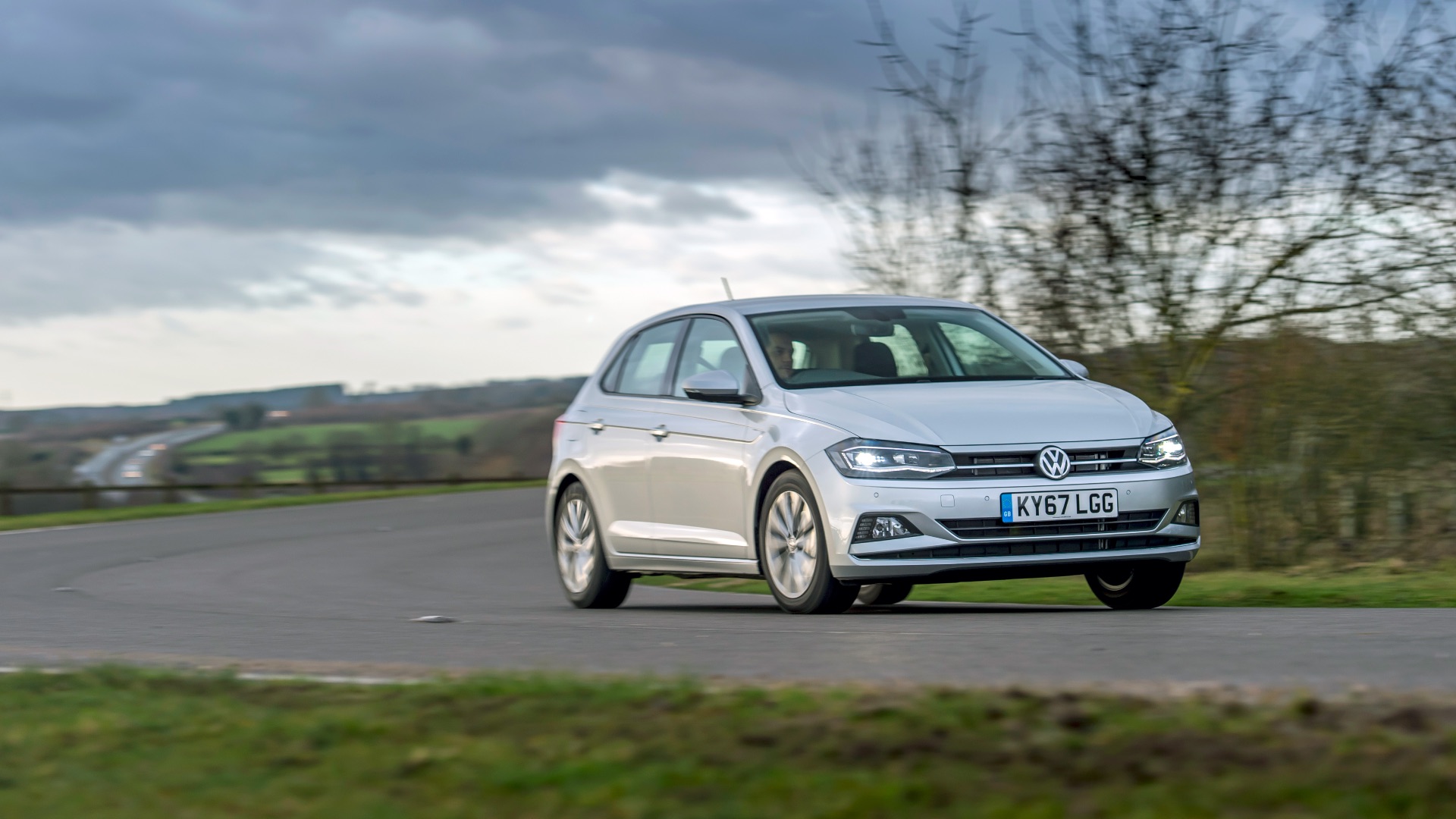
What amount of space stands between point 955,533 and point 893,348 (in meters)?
1.58

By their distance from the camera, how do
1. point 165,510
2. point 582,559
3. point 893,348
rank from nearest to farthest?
point 893,348 → point 582,559 → point 165,510

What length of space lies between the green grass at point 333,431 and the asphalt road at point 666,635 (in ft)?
93.3

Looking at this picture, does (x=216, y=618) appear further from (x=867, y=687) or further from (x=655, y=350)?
(x=867, y=687)

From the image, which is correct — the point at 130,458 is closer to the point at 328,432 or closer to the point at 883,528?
the point at 328,432

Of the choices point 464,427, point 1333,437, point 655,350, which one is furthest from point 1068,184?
point 464,427

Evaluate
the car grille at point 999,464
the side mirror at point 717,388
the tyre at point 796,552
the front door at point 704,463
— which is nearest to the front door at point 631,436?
the front door at point 704,463

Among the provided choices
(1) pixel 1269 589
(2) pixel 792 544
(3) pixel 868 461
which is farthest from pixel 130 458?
(3) pixel 868 461

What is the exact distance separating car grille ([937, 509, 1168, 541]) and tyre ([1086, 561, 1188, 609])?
1.26ft

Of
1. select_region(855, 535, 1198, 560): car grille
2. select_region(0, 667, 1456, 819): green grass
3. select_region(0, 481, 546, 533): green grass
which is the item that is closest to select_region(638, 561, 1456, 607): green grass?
select_region(855, 535, 1198, 560): car grille

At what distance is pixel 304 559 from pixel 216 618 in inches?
330

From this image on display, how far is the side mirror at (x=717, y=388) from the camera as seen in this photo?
360 inches

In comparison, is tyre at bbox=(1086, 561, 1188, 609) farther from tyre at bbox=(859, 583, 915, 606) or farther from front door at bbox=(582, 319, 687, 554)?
front door at bbox=(582, 319, 687, 554)

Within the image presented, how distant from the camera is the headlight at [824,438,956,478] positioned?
8.23m

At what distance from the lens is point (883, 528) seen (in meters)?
8.25
